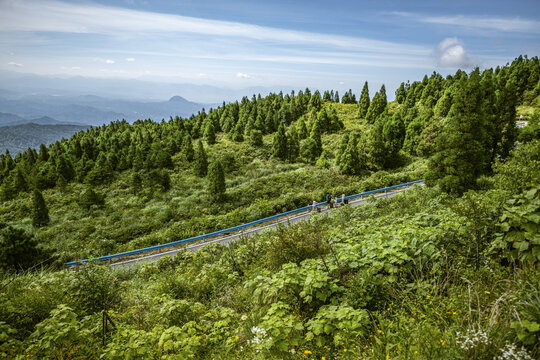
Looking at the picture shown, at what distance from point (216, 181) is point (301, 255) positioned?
21.7 meters

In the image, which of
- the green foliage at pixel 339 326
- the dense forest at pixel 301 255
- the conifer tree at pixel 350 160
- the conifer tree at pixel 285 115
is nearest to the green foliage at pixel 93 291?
the dense forest at pixel 301 255

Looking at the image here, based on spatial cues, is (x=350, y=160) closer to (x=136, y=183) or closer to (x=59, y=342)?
(x=136, y=183)

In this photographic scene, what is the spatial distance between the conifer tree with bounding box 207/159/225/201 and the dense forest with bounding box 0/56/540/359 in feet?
0.82

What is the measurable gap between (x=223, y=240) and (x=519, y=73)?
74700 millimetres

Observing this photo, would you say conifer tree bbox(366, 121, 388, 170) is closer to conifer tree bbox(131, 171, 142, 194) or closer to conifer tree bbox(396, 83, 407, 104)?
conifer tree bbox(131, 171, 142, 194)

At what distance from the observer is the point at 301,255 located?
653 cm

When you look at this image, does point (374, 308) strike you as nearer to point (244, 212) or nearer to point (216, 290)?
point (216, 290)

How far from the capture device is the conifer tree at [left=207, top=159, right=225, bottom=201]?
2705cm

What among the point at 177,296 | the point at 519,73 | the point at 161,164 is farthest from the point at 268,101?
the point at 177,296

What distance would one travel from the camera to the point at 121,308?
20.4ft

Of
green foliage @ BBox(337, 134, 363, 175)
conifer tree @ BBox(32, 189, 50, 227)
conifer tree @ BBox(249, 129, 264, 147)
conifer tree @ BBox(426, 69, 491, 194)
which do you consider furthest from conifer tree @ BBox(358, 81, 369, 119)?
conifer tree @ BBox(32, 189, 50, 227)

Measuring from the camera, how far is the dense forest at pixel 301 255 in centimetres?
332

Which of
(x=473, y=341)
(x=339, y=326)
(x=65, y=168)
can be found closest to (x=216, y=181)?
(x=339, y=326)

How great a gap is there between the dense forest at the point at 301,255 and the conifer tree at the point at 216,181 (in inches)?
9.9
